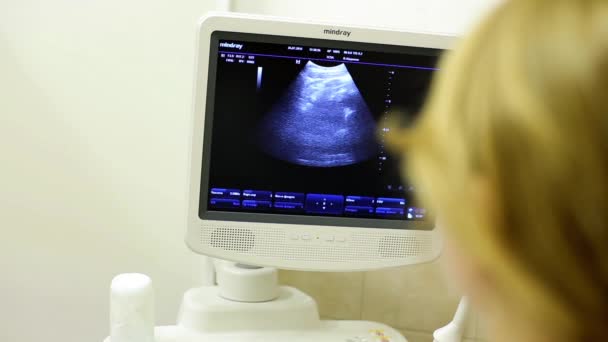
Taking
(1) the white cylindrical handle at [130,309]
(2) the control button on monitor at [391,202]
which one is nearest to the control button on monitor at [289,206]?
(2) the control button on monitor at [391,202]

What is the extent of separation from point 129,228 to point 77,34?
1.35ft

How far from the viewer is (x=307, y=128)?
1229mm

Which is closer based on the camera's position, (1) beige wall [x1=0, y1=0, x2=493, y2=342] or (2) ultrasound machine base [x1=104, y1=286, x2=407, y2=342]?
(2) ultrasound machine base [x1=104, y1=286, x2=407, y2=342]

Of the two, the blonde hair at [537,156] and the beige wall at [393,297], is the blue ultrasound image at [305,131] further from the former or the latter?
the blonde hair at [537,156]

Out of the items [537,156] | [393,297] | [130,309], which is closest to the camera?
[537,156]

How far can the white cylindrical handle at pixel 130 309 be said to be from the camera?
1.15 meters

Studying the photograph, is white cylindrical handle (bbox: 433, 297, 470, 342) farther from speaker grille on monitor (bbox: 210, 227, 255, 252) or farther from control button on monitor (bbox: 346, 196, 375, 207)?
speaker grille on monitor (bbox: 210, 227, 255, 252)

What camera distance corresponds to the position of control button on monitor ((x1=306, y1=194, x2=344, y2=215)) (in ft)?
4.10

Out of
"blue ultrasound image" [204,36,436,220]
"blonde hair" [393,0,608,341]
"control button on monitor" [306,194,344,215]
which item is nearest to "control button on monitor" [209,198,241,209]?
"blue ultrasound image" [204,36,436,220]

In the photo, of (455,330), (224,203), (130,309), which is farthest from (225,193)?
(455,330)

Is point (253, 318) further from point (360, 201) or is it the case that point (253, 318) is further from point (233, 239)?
point (360, 201)

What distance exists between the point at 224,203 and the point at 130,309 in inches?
8.8

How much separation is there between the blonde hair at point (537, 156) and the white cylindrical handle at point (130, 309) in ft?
2.38

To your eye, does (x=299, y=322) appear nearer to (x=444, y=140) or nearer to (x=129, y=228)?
(x=129, y=228)
